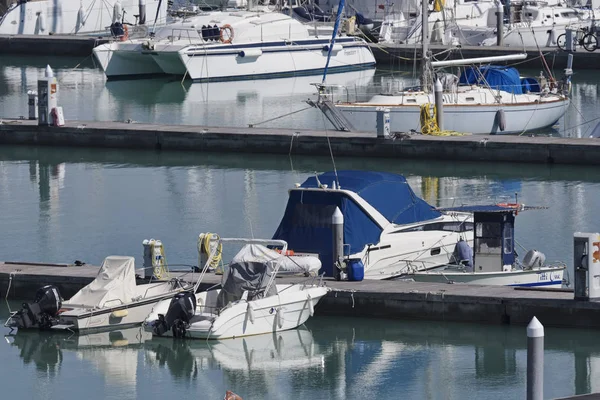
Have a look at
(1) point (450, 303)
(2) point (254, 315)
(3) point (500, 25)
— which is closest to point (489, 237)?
(1) point (450, 303)

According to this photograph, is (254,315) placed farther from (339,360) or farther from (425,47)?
(425,47)

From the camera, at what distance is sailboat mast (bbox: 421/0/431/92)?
40.8m

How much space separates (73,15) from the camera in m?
74.2

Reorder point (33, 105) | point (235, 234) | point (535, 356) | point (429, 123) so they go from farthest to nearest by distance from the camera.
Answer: point (33, 105) < point (429, 123) < point (235, 234) < point (535, 356)

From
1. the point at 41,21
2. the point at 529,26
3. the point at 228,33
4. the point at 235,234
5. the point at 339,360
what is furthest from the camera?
the point at 41,21

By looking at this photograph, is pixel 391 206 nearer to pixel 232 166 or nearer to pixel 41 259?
pixel 41 259

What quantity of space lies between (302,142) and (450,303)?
58.9ft

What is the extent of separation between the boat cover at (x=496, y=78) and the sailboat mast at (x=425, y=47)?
2.23 metres

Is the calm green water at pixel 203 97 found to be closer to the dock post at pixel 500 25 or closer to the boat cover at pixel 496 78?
the boat cover at pixel 496 78

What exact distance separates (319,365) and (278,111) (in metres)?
29.2

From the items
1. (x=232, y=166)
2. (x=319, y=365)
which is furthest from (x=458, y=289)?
(x=232, y=166)

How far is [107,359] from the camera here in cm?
2255

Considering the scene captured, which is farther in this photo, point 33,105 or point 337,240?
point 33,105

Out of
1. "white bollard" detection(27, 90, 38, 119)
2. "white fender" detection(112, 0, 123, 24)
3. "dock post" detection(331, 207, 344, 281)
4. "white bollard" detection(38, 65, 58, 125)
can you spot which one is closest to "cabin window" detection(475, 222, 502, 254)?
"dock post" detection(331, 207, 344, 281)
